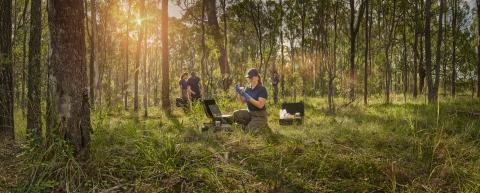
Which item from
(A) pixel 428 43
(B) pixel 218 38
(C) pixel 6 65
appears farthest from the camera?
(B) pixel 218 38

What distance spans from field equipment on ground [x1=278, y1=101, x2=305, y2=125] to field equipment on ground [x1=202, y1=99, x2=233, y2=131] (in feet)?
5.04

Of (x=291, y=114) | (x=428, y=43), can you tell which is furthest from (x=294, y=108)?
(x=428, y=43)

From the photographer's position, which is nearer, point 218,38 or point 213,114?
point 213,114

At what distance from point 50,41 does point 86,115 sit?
0.89 m

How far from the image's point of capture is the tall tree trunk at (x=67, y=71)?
13.6 feet

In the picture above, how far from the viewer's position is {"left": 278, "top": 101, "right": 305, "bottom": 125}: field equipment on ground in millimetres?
9281

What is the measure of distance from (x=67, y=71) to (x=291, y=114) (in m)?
6.97

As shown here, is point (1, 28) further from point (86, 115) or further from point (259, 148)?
point (259, 148)

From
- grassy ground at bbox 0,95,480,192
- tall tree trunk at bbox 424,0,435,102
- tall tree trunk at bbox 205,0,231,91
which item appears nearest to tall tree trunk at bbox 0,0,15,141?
grassy ground at bbox 0,95,480,192

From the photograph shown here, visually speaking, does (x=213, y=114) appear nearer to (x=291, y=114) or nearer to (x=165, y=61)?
(x=291, y=114)

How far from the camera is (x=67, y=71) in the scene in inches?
164

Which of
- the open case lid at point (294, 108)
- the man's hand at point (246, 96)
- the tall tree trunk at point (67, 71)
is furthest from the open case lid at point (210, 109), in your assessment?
the tall tree trunk at point (67, 71)

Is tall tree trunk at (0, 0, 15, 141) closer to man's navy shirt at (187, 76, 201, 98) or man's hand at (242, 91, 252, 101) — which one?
man's hand at (242, 91, 252, 101)

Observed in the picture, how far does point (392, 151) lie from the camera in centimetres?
566
